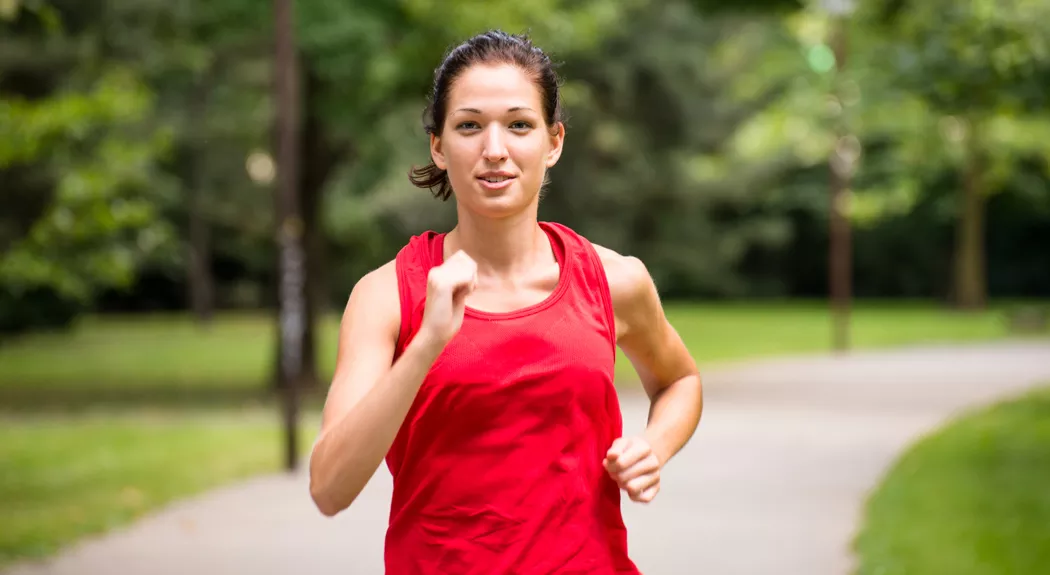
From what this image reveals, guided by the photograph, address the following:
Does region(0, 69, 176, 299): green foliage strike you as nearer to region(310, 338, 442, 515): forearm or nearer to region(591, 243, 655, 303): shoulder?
region(591, 243, 655, 303): shoulder

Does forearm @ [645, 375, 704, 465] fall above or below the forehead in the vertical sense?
below

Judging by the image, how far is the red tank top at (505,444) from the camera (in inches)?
92.5

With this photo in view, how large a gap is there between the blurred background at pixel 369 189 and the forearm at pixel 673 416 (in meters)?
0.80

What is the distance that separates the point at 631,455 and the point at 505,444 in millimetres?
216

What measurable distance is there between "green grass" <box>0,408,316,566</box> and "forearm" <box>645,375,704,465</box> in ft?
22.0

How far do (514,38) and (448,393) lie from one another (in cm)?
64

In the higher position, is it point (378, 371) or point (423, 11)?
point (423, 11)

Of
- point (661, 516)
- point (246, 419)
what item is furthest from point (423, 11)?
point (661, 516)

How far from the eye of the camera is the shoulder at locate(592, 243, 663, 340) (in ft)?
8.57

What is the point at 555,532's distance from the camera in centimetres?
242

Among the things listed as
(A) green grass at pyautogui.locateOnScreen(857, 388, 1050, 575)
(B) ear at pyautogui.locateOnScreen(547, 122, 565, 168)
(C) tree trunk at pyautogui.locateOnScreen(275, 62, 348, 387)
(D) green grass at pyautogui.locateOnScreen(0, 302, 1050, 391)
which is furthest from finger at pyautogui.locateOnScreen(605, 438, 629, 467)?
A: (D) green grass at pyautogui.locateOnScreen(0, 302, 1050, 391)

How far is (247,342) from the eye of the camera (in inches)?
1503

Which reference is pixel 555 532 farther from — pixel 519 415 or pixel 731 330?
pixel 731 330

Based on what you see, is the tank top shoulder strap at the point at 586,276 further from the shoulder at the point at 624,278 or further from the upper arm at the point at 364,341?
the upper arm at the point at 364,341
